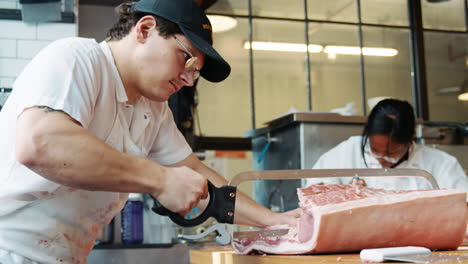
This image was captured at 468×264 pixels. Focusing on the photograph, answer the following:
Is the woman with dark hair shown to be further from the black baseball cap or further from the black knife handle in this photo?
the black knife handle

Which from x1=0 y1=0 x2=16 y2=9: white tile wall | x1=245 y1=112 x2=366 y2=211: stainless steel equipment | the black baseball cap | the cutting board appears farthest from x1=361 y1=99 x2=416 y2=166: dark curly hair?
x1=0 y1=0 x2=16 y2=9: white tile wall

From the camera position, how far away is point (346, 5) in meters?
5.38

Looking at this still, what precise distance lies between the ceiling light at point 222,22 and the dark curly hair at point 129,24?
3161mm

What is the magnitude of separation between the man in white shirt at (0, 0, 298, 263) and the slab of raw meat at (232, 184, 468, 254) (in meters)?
0.31

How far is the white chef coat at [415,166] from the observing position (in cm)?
323

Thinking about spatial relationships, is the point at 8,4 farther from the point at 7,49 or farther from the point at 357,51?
the point at 357,51

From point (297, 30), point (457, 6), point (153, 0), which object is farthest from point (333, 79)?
point (153, 0)

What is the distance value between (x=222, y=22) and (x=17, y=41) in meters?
2.30

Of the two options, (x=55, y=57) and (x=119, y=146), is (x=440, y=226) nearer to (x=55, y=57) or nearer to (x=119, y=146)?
(x=119, y=146)

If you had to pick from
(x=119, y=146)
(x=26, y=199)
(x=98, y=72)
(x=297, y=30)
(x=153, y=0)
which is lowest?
(x=26, y=199)

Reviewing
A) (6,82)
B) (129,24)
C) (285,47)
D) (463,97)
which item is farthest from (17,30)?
(463,97)

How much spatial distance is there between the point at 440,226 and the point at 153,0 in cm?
104

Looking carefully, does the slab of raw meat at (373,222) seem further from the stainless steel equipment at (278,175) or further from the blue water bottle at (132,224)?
the blue water bottle at (132,224)

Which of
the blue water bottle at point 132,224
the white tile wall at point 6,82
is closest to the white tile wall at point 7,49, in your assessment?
the white tile wall at point 6,82
